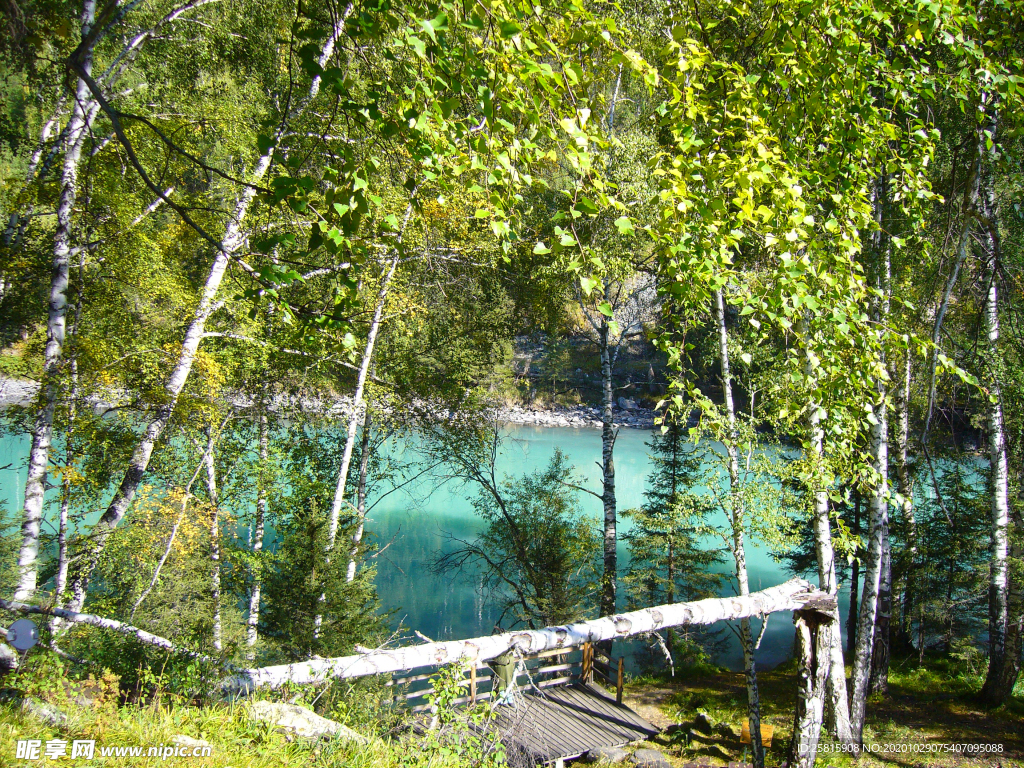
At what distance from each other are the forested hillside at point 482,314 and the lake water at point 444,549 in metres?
0.94

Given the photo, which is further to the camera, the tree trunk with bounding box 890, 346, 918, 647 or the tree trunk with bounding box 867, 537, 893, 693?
the tree trunk with bounding box 867, 537, 893, 693

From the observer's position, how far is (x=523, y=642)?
12.4 feet

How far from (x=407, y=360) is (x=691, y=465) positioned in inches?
276

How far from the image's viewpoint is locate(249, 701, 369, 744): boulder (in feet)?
10.0

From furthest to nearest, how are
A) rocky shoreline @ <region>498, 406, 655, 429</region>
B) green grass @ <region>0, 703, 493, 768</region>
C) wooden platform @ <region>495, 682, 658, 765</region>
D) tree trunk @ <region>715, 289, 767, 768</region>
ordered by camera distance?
rocky shoreline @ <region>498, 406, 655, 429</region>
wooden platform @ <region>495, 682, 658, 765</region>
tree trunk @ <region>715, 289, 767, 768</region>
green grass @ <region>0, 703, 493, 768</region>

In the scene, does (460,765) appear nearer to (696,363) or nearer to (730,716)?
(730,716)

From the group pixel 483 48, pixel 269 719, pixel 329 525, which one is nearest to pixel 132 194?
pixel 329 525

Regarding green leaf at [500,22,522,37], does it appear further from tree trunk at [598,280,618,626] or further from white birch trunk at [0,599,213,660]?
tree trunk at [598,280,618,626]

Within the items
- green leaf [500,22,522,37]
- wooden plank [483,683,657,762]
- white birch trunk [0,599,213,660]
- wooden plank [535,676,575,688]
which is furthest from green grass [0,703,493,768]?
wooden plank [535,676,575,688]

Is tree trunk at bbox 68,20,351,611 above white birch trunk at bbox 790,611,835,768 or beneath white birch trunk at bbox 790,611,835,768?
above

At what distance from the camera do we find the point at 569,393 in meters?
33.9

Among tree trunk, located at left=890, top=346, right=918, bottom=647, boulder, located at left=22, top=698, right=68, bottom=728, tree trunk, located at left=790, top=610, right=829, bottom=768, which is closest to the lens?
boulder, located at left=22, top=698, right=68, bottom=728

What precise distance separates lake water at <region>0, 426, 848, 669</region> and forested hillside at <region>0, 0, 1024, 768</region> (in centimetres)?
94

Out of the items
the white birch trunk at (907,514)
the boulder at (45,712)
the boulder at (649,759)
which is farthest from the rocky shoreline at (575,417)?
the boulder at (45,712)
